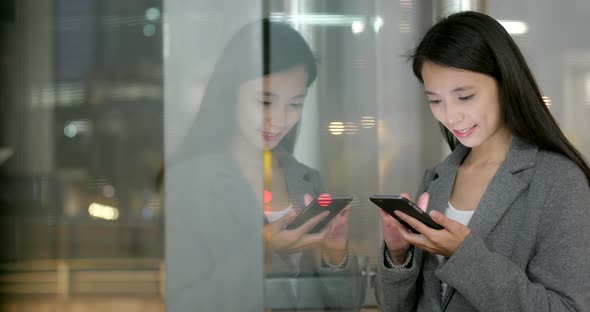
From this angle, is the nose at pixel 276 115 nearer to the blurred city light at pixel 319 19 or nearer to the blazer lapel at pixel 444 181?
the blurred city light at pixel 319 19

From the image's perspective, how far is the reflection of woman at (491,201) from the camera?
1.79m

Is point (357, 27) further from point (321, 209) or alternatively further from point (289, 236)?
point (289, 236)

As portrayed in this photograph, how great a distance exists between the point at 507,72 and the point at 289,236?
29.6 inches

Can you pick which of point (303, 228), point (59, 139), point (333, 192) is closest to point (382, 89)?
point (333, 192)

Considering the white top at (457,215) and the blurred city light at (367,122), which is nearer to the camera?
the white top at (457,215)

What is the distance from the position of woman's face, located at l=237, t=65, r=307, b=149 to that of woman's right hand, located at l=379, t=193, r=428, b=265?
411 millimetres

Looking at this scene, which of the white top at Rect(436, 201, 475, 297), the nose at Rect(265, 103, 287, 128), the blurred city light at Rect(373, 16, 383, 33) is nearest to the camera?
the white top at Rect(436, 201, 475, 297)

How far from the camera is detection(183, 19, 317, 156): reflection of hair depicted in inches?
86.7

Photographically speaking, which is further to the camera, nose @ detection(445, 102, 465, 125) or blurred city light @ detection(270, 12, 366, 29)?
blurred city light @ detection(270, 12, 366, 29)

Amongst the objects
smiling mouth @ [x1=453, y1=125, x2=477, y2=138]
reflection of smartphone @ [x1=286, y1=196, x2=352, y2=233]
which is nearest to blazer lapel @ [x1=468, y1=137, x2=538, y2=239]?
smiling mouth @ [x1=453, y1=125, x2=477, y2=138]

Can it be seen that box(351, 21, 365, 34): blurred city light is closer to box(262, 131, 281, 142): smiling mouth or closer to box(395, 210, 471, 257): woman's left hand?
box(262, 131, 281, 142): smiling mouth

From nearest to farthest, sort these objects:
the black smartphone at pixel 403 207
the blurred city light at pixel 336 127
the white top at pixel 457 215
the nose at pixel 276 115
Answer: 1. the black smartphone at pixel 403 207
2. the white top at pixel 457 215
3. the nose at pixel 276 115
4. the blurred city light at pixel 336 127

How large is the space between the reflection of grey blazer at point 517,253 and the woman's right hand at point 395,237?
4 cm

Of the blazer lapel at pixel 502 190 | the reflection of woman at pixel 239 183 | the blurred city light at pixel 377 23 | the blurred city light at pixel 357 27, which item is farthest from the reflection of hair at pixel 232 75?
the blazer lapel at pixel 502 190
